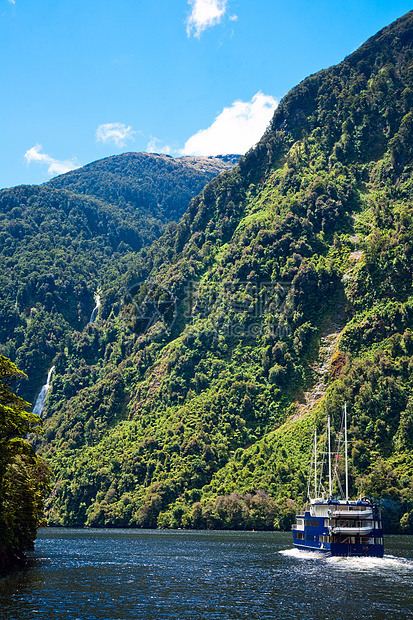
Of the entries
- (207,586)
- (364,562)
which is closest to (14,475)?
(207,586)

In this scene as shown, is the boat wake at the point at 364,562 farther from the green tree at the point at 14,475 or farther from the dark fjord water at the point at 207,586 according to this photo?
the green tree at the point at 14,475

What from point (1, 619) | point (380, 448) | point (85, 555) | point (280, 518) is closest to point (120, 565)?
point (85, 555)

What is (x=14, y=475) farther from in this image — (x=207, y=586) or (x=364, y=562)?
(x=364, y=562)

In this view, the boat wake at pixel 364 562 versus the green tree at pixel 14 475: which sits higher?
the green tree at pixel 14 475

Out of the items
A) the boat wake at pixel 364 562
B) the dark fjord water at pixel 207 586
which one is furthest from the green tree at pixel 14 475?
the boat wake at pixel 364 562

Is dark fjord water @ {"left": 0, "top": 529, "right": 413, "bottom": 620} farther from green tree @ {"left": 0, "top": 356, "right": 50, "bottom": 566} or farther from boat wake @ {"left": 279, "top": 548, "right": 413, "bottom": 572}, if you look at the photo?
green tree @ {"left": 0, "top": 356, "right": 50, "bottom": 566}

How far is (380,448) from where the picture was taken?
179 meters

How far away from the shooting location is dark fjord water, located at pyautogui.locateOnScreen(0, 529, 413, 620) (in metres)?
61.1

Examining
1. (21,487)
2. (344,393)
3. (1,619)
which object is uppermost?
(344,393)

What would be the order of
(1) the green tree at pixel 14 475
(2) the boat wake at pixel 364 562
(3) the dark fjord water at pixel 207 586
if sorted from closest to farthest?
(3) the dark fjord water at pixel 207 586 → (1) the green tree at pixel 14 475 → (2) the boat wake at pixel 364 562

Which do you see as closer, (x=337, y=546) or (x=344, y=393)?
(x=337, y=546)

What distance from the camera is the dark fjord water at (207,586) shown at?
61.1 metres

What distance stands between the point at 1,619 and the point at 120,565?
148 ft

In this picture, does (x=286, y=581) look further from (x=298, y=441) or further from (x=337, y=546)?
(x=298, y=441)
